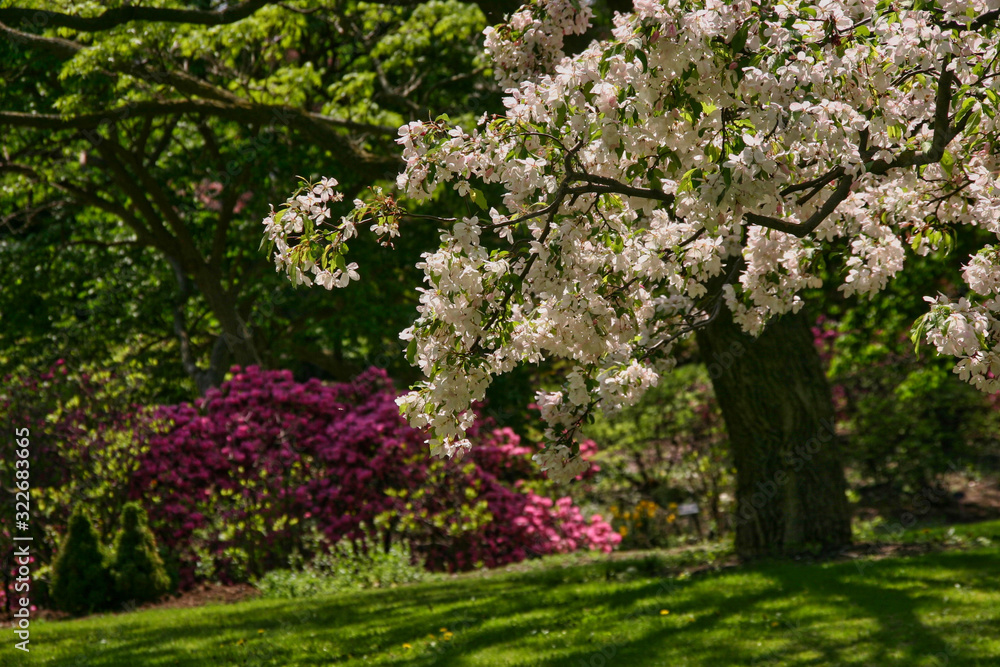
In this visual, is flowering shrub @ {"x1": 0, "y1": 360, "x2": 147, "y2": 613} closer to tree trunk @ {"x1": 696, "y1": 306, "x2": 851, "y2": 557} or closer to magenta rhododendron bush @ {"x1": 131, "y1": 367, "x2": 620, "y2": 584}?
magenta rhododendron bush @ {"x1": 131, "y1": 367, "x2": 620, "y2": 584}

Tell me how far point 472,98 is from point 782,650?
989 centimetres

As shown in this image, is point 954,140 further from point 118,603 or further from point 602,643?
point 118,603

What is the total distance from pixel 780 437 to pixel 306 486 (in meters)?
5.37

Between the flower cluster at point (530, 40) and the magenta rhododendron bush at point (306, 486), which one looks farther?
the magenta rhododendron bush at point (306, 486)

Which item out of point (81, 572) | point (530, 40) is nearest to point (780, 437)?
point (530, 40)

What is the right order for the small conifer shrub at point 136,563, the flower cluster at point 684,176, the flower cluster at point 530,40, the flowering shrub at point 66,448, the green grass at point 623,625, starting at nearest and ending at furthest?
the flower cluster at point 684,176 < the flower cluster at point 530,40 < the green grass at point 623,625 < the small conifer shrub at point 136,563 < the flowering shrub at point 66,448

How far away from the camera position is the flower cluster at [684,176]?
310 centimetres

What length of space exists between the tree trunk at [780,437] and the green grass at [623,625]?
53 cm

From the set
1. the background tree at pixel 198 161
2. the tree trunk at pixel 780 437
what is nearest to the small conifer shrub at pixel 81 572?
the background tree at pixel 198 161

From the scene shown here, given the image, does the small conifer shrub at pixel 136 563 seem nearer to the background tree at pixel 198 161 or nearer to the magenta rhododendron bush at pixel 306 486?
the magenta rhododendron bush at pixel 306 486

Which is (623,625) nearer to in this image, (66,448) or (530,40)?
(530,40)

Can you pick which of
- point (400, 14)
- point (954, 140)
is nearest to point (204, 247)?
point (400, 14)

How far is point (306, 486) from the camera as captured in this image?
1057cm

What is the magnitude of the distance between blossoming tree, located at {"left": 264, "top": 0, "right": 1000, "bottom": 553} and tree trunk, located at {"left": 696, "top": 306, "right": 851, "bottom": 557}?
11.0 feet
